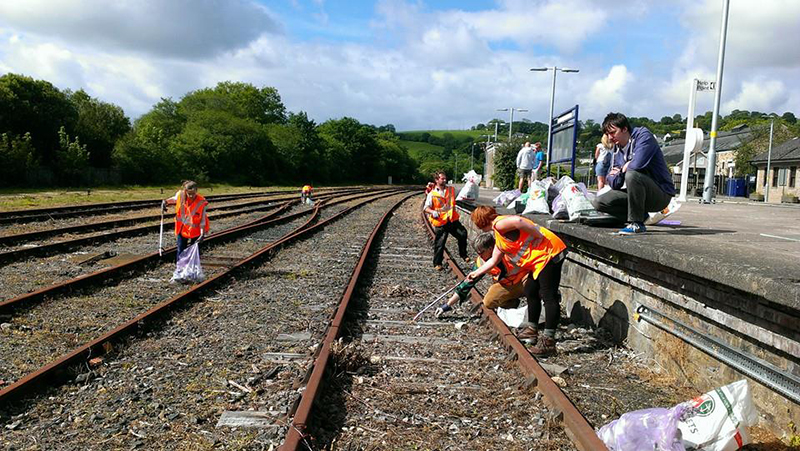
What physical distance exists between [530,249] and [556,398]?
74.2 inches

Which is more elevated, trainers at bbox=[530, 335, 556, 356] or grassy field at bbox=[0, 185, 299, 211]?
trainers at bbox=[530, 335, 556, 356]

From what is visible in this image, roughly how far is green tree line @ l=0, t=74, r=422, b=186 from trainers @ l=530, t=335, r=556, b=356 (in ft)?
124

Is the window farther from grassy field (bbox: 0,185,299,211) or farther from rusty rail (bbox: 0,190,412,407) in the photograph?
rusty rail (bbox: 0,190,412,407)

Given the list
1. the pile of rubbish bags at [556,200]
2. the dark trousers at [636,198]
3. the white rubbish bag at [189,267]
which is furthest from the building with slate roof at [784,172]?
the white rubbish bag at [189,267]

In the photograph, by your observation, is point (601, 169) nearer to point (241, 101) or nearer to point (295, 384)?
point (295, 384)

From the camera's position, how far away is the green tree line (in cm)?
3997

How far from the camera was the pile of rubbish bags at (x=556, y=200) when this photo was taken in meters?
7.41

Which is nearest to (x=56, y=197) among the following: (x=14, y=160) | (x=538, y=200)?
(x=14, y=160)

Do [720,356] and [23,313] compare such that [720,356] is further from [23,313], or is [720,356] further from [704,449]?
[23,313]

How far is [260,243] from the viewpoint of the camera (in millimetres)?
13383

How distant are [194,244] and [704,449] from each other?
7096mm

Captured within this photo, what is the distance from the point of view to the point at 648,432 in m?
3.57

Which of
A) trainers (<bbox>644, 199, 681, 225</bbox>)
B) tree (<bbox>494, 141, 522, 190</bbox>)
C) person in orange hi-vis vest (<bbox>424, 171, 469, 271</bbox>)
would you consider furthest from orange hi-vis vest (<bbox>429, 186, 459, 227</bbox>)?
tree (<bbox>494, 141, 522, 190</bbox>)

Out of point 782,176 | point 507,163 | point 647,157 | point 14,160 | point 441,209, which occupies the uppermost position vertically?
point 782,176
